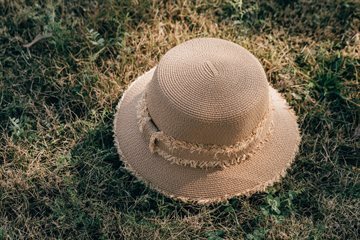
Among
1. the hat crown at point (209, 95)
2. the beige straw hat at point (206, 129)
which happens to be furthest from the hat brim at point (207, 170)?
the hat crown at point (209, 95)

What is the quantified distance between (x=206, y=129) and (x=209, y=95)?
0.45 ft

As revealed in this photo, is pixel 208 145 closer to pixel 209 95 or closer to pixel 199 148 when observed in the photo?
pixel 199 148

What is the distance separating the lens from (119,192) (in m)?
2.33

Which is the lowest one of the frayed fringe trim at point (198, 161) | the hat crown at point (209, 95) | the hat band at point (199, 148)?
the frayed fringe trim at point (198, 161)

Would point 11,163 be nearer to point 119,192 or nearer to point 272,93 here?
point 119,192

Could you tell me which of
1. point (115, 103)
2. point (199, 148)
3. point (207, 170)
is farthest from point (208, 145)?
point (115, 103)

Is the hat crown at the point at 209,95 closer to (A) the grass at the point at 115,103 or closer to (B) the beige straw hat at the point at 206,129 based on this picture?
(B) the beige straw hat at the point at 206,129

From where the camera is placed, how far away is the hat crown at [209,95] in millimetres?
2020

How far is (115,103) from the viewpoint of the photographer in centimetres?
259

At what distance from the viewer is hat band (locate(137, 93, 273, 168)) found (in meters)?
2.11

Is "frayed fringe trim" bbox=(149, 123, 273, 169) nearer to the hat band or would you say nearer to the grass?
the hat band

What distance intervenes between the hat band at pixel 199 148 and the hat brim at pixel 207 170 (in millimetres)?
39

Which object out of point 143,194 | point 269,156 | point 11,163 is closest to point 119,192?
point 143,194

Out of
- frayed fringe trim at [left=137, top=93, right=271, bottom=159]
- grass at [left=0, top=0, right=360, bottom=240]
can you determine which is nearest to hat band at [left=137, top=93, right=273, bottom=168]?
frayed fringe trim at [left=137, top=93, right=271, bottom=159]
